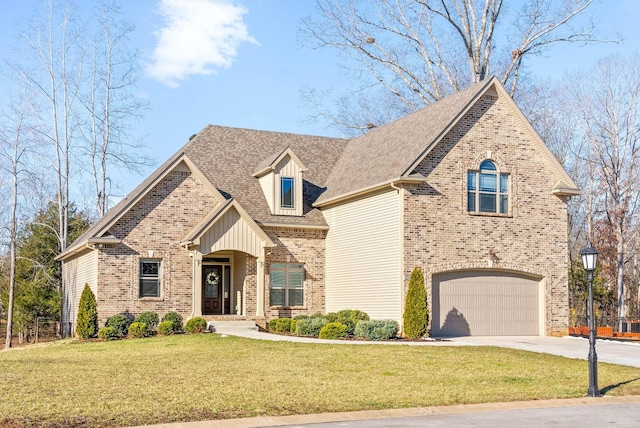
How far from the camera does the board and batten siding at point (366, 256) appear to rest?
26922 mm

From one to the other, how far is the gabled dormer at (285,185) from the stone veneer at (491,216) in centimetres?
619

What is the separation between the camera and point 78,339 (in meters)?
28.3

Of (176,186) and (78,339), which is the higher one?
(176,186)

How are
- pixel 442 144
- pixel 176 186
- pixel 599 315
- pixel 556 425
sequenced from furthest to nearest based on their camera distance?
pixel 599 315
pixel 176 186
pixel 442 144
pixel 556 425

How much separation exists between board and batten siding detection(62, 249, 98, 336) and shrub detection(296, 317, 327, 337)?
768 centimetres

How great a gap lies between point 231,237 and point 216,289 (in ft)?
11.8

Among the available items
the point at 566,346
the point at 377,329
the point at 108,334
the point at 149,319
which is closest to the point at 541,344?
the point at 566,346

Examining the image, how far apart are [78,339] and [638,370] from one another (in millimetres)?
18924

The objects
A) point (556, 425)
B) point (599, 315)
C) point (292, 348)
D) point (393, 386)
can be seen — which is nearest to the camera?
point (556, 425)

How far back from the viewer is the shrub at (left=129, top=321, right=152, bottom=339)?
89.0ft

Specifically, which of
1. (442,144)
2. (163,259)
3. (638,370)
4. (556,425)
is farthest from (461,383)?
(163,259)

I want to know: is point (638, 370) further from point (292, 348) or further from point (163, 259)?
point (163, 259)

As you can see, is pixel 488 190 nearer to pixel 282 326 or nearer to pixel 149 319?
pixel 282 326

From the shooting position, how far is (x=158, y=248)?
2912 cm
